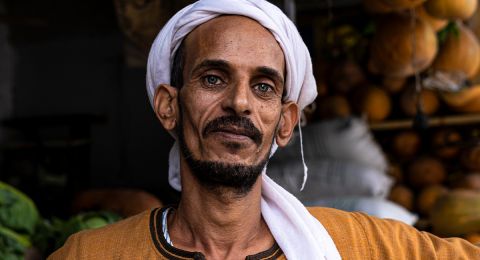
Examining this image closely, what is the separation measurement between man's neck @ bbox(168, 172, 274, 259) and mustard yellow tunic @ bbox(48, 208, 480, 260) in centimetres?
5

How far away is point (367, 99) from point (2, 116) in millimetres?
3704

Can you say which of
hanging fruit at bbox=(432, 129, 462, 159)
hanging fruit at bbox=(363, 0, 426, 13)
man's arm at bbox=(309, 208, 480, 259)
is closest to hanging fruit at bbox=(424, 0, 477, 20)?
hanging fruit at bbox=(363, 0, 426, 13)

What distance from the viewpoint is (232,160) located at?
1.75 m

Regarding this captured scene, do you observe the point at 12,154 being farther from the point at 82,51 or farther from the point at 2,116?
the point at 82,51

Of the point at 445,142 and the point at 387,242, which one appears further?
the point at 445,142

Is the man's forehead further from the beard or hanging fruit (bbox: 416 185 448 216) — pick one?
hanging fruit (bbox: 416 185 448 216)

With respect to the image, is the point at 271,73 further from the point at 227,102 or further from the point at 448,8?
the point at 448,8

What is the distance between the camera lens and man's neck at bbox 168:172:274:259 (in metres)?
1.83

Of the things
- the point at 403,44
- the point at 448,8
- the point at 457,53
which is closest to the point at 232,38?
the point at 448,8

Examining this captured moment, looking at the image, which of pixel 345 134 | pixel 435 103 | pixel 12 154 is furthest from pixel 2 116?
pixel 435 103

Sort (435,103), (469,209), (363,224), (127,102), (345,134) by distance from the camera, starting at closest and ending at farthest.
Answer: (363,224), (469,209), (345,134), (435,103), (127,102)

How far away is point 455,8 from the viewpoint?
3.16 metres

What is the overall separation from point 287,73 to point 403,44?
176 cm

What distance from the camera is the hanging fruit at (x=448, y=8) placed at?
3130mm
